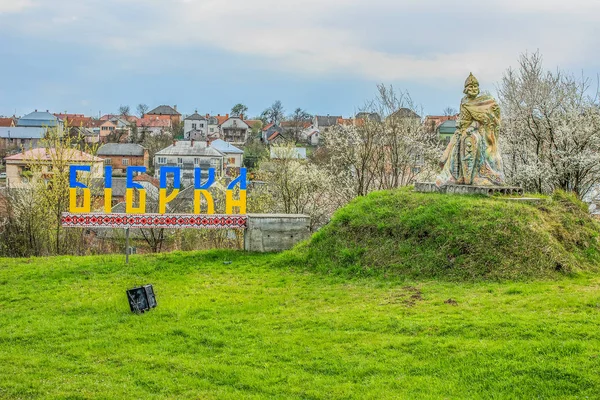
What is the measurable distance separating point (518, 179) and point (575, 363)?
50.6ft

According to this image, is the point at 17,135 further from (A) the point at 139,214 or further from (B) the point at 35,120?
Answer: (A) the point at 139,214

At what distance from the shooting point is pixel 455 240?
12.1 metres

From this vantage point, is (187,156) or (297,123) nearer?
(187,156)

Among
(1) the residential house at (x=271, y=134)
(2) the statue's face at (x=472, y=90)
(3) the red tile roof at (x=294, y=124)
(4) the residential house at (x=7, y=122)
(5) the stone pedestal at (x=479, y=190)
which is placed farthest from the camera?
(3) the red tile roof at (x=294, y=124)

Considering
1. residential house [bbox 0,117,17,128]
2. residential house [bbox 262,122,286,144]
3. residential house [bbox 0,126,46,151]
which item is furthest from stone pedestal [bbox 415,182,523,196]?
residential house [bbox 0,117,17,128]

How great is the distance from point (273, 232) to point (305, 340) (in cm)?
682

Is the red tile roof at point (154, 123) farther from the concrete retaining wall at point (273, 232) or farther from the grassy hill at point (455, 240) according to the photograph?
the grassy hill at point (455, 240)

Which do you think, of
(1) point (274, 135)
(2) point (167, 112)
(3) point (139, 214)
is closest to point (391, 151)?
(3) point (139, 214)

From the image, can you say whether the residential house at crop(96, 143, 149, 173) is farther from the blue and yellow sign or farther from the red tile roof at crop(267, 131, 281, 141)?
the blue and yellow sign

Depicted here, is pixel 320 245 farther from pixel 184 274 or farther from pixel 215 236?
pixel 215 236

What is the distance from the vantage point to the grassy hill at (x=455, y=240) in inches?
452

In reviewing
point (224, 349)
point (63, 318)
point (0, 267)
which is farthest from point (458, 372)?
point (0, 267)

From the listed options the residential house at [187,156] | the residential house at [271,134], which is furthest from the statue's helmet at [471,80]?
the residential house at [271,134]

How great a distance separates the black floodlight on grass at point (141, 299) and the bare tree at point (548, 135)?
15.4 m
